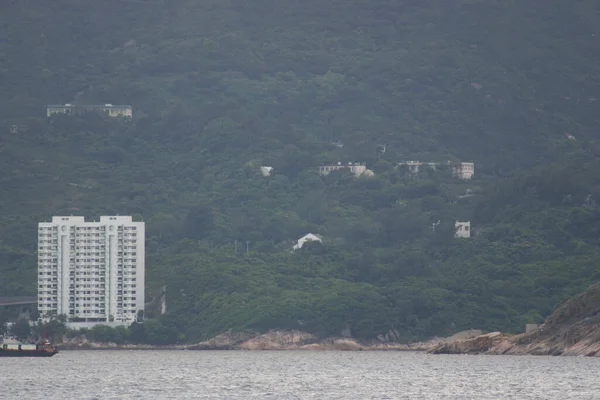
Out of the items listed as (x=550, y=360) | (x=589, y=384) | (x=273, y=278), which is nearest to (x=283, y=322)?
(x=273, y=278)

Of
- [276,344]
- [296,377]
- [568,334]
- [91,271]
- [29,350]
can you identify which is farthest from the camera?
[91,271]

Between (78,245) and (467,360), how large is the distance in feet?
183

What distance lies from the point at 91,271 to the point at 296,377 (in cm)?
6813

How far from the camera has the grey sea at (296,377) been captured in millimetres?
105062

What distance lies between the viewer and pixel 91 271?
18850 centimetres

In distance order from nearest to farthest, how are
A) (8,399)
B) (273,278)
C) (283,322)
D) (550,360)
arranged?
1. (8,399)
2. (550,360)
3. (283,322)
4. (273,278)

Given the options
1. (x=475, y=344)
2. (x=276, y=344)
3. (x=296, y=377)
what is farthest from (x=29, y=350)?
(x=296, y=377)

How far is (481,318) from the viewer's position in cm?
18338

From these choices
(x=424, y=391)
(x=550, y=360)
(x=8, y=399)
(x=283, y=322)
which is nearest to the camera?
(x=8, y=399)

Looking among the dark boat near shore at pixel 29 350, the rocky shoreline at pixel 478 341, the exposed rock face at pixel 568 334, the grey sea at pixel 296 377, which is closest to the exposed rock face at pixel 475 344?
the rocky shoreline at pixel 478 341

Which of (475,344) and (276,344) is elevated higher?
(276,344)

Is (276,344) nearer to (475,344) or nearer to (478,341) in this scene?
(475,344)

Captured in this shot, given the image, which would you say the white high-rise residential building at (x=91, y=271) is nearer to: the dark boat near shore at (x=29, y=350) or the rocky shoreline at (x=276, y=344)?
the rocky shoreline at (x=276, y=344)

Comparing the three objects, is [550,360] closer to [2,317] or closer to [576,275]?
[576,275]
